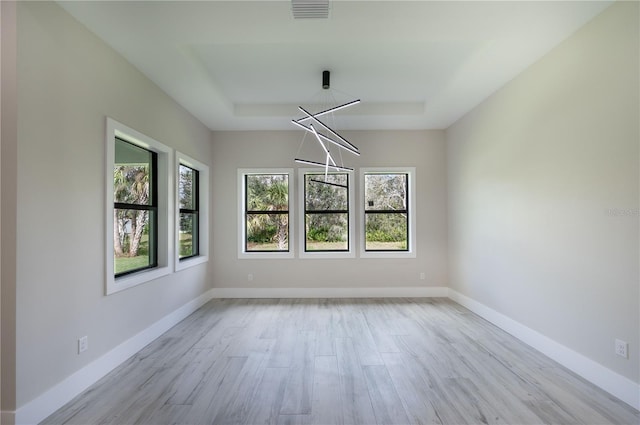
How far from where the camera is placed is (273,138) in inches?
206

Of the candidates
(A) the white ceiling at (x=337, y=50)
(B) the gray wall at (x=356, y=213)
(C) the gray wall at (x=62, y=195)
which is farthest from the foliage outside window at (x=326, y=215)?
(C) the gray wall at (x=62, y=195)

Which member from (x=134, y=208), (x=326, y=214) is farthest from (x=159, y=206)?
(x=326, y=214)

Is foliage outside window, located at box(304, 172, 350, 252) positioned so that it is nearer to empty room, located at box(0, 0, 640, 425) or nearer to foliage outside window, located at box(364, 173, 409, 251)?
foliage outside window, located at box(364, 173, 409, 251)

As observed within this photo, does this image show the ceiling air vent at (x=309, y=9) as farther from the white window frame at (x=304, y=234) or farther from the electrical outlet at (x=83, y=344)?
the white window frame at (x=304, y=234)

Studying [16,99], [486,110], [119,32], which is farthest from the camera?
[486,110]

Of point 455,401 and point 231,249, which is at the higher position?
point 231,249

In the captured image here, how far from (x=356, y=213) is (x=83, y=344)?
399 cm

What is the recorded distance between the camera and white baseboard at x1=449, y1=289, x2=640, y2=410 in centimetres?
215

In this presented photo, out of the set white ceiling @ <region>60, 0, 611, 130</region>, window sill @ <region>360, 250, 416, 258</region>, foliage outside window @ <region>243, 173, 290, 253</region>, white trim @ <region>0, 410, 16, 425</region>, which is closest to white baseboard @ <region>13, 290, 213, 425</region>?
white trim @ <region>0, 410, 16, 425</region>

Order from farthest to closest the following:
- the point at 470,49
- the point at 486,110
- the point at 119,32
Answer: the point at 486,110 → the point at 470,49 → the point at 119,32

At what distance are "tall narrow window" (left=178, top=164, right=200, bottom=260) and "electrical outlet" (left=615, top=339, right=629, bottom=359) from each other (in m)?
4.79

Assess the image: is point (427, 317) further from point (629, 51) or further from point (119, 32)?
point (119, 32)

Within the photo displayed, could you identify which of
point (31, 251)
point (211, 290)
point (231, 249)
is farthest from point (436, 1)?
point (211, 290)

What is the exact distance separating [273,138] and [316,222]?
1685 mm
